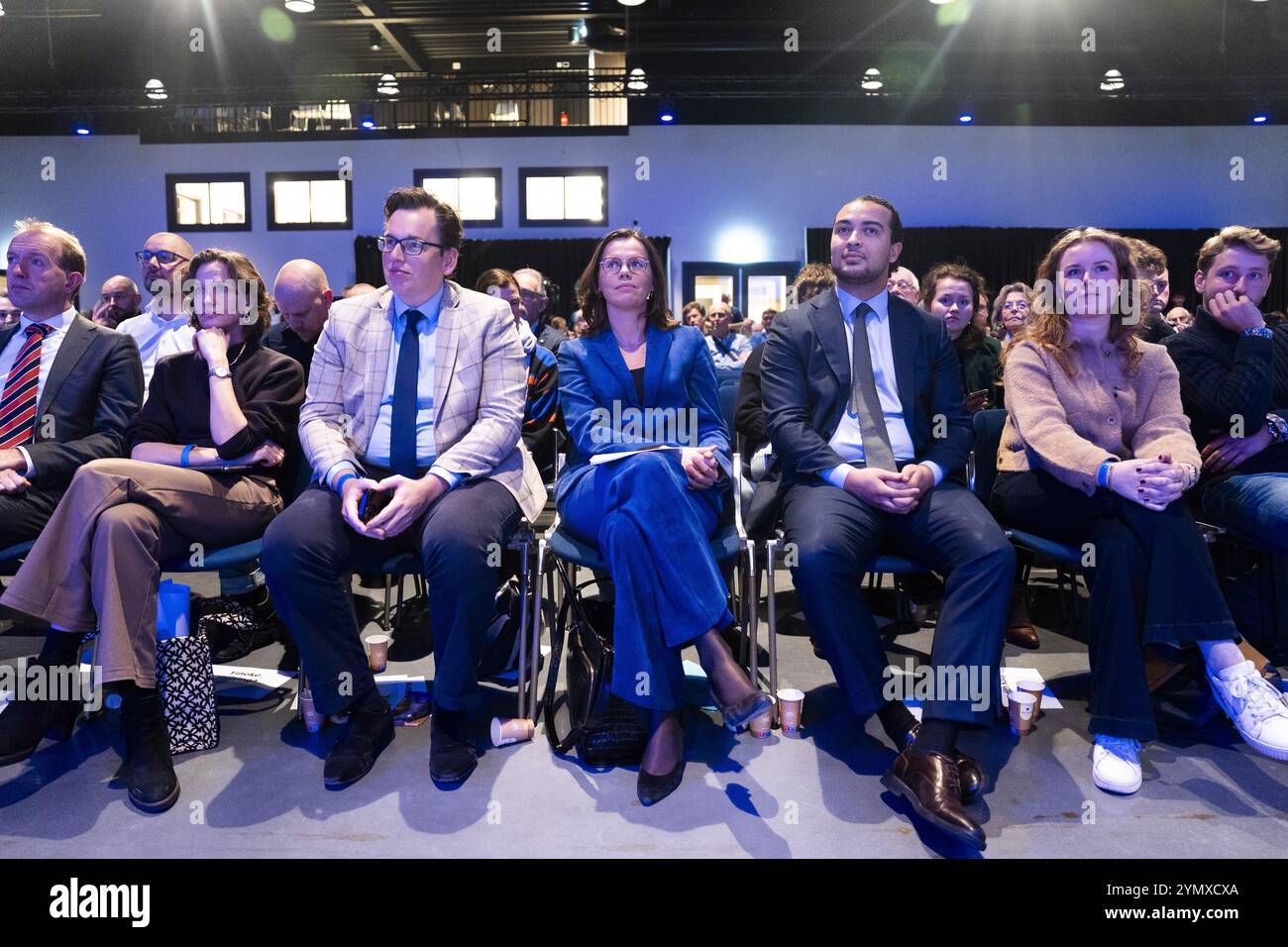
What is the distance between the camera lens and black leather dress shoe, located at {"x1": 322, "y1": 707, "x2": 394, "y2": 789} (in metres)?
2.14

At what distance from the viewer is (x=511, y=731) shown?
7.82ft

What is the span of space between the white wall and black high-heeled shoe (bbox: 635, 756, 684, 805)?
9.68m

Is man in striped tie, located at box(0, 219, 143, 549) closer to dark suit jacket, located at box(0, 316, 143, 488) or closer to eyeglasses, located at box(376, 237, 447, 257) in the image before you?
dark suit jacket, located at box(0, 316, 143, 488)

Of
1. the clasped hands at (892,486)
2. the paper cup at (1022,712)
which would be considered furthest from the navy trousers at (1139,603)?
the clasped hands at (892,486)

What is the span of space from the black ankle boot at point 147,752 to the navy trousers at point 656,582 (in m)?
1.15

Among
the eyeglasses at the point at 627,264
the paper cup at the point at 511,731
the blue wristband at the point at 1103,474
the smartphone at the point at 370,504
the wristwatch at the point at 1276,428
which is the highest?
the eyeglasses at the point at 627,264

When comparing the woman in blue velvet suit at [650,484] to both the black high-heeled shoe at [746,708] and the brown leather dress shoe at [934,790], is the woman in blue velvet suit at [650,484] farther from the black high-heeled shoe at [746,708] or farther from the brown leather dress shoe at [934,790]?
the brown leather dress shoe at [934,790]

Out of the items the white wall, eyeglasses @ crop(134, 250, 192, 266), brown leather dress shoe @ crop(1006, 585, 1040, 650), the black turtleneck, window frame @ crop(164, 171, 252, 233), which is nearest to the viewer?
the black turtleneck

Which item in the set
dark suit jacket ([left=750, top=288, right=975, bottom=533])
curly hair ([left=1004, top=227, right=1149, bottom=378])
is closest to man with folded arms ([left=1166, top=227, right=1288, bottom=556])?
curly hair ([left=1004, top=227, right=1149, bottom=378])

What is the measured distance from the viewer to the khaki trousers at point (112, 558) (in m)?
2.18

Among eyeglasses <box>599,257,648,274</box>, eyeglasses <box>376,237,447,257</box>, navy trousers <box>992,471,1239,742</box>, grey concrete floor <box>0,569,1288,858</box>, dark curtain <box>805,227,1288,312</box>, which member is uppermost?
dark curtain <box>805,227,1288,312</box>

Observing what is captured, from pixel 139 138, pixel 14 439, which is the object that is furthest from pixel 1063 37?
pixel 139 138

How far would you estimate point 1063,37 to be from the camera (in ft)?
28.2

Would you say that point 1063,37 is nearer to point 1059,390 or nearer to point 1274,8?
point 1274,8
